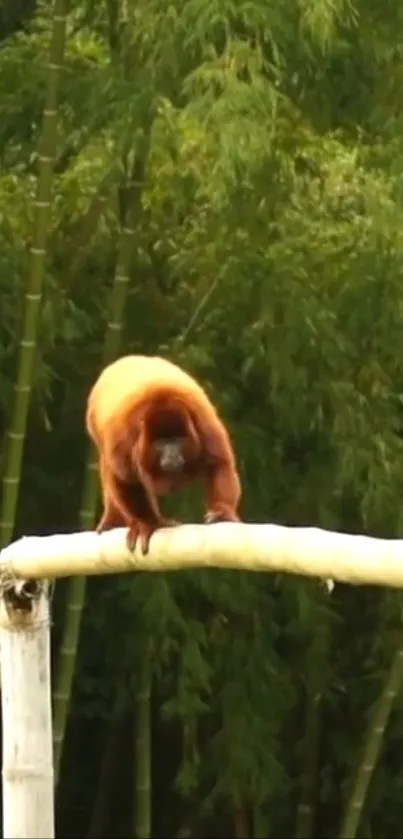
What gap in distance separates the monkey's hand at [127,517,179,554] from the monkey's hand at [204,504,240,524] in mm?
75

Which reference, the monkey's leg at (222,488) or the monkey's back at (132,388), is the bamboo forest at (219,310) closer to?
the monkey's back at (132,388)

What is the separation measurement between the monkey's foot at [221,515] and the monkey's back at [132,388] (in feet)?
0.45

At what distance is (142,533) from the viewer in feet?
6.81

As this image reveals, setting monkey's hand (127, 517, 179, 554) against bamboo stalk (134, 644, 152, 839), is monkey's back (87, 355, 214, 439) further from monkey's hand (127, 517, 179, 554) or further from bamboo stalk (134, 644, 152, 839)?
bamboo stalk (134, 644, 152, 839)

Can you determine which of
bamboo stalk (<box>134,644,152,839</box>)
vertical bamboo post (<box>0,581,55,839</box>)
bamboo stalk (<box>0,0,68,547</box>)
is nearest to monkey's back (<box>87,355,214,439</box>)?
vertical bamboo post (<box>0,581,55,839</box>)

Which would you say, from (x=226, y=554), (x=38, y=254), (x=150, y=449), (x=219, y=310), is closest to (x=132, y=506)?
(x=150, y=449)

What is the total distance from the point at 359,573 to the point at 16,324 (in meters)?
2.33

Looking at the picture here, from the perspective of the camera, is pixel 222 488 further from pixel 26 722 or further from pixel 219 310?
pixel 219 310

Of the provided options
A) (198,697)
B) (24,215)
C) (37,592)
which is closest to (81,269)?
(24,215)

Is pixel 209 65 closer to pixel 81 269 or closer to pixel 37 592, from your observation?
pixel 81 269

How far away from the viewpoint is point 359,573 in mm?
1576

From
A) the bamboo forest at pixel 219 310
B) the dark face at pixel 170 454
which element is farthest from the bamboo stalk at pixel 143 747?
the dark face at pixel 170 454

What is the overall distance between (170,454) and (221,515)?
0.37 feet

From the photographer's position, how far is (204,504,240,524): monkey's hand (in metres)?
2.21
